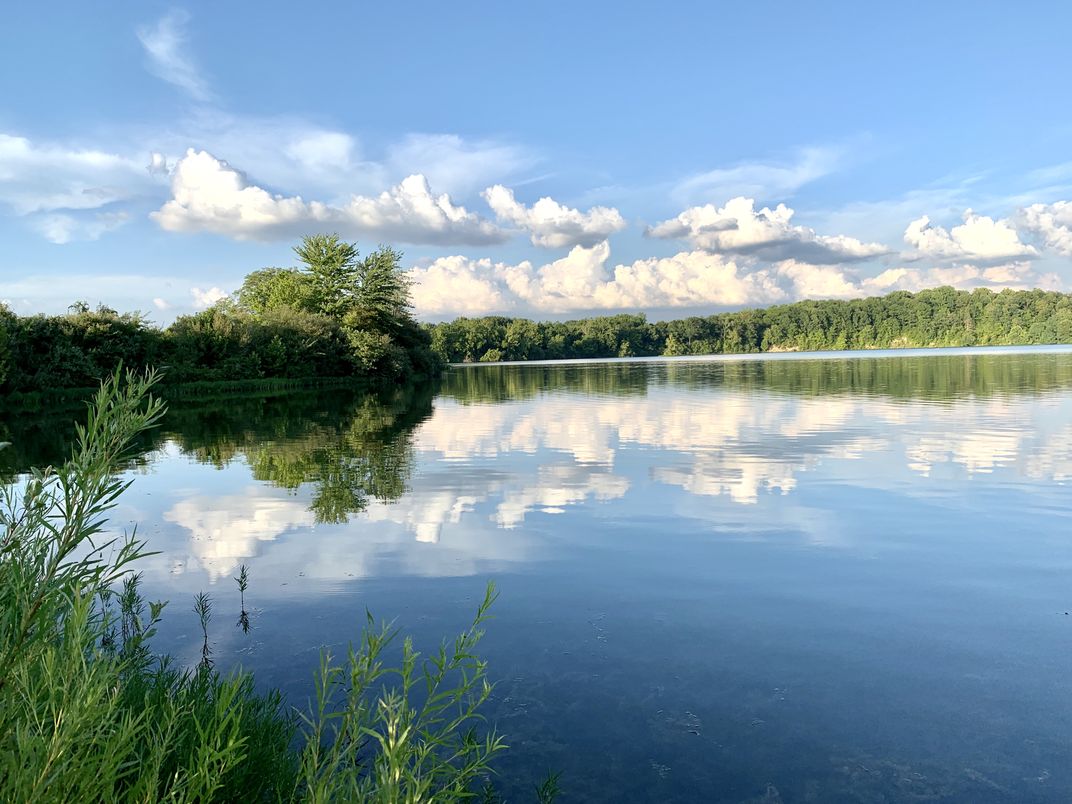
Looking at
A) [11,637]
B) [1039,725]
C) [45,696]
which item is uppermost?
[11,637]

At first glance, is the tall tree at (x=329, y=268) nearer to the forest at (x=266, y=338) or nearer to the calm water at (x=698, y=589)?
the forest at (x=266, y=338)

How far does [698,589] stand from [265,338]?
5988 cm

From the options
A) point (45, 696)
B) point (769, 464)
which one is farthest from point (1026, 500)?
point (45, 696)

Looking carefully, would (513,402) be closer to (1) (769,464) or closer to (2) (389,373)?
Answer: (1) (769,464)

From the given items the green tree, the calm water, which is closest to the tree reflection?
the calm water

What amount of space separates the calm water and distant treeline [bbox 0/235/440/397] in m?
9.54

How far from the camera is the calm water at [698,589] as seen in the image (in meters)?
5.84

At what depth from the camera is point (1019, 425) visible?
25.1m

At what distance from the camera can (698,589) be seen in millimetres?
9586

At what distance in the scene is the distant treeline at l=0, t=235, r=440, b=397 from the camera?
43.5m

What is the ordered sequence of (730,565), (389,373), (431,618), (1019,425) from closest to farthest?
(431,618), (730,565), (1019,425), (389,373)

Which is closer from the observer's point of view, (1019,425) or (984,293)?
(1019,425)

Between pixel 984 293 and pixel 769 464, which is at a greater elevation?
pixel 984 293

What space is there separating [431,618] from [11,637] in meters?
6.29
